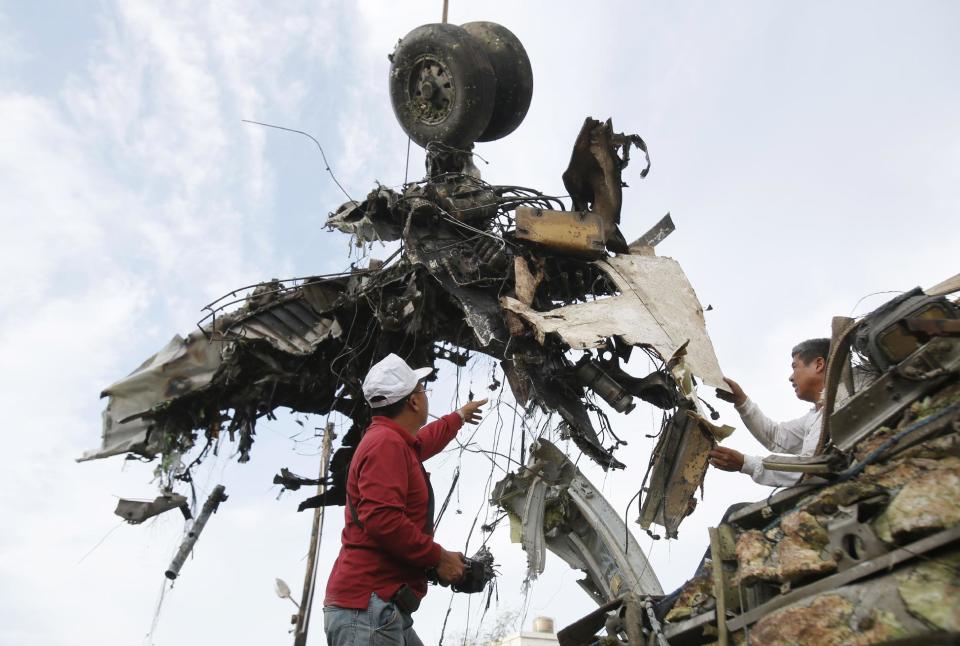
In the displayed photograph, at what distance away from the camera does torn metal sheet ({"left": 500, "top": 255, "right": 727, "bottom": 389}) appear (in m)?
6.30

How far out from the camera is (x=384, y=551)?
4039mm

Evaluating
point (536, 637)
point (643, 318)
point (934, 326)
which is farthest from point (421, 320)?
point (536, 637)

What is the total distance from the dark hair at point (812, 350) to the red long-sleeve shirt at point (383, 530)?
2.92 m

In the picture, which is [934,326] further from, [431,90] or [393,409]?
[431,90]

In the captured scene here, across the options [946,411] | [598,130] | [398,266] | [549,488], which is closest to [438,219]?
[398,266]

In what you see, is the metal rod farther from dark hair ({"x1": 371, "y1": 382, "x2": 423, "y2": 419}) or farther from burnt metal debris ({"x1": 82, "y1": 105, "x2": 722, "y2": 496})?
dark hair ({"x1": 371, "y1": 382, "x2": 423, "y2": 419})

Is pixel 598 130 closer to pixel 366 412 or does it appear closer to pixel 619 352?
pixel 619 352

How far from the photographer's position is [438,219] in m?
7.94

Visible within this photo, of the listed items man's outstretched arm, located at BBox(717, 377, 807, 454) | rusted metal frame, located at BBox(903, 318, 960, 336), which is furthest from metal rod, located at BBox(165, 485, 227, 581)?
rusted metal frame, located at BBox(903, 318, 960, 336)

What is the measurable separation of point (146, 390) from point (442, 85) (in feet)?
14.3

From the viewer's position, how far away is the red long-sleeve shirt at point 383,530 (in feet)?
12.8

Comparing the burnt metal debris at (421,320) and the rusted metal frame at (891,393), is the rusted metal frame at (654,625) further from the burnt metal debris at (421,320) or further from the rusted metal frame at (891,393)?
the burnt metal debris at (421,320)

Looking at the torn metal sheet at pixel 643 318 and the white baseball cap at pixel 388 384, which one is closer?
the white baseball cap at pixel 388 384

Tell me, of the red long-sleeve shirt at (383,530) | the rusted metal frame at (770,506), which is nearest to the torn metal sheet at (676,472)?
the rusted metal frame at (770,506)
